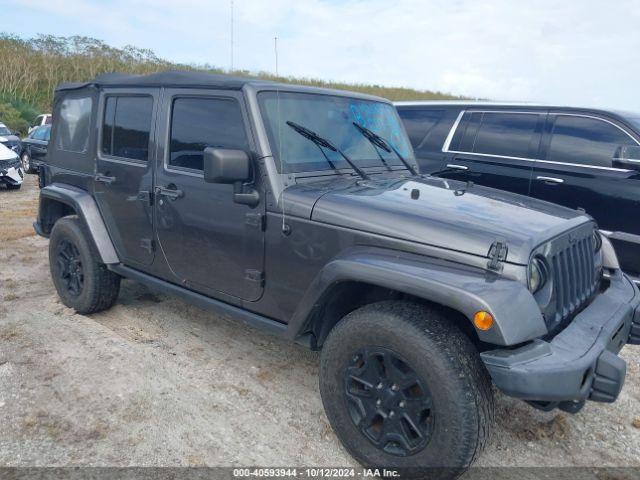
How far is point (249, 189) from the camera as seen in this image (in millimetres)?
3049

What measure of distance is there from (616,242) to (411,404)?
124 inches

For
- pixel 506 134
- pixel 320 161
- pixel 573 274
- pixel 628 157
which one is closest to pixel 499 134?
pixel 506 134

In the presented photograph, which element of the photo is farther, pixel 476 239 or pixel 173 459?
pixel 173 459

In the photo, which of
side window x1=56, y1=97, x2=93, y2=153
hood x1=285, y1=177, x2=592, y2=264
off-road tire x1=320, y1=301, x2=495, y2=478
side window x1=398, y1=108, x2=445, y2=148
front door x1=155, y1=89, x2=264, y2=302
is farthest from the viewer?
side window x1=398, y1=108, x2=445, y2=148

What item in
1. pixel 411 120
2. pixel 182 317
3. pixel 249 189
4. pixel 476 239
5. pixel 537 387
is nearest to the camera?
pixel 537 387

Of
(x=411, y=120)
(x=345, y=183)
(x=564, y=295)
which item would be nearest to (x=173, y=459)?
(x=345, y=183)

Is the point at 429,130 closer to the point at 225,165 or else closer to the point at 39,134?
the point at 225,165

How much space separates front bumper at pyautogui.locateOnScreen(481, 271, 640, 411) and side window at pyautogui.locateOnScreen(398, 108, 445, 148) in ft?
12.8

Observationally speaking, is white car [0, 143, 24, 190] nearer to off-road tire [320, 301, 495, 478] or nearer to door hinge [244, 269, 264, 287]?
door hinge [244, 269, 264, 287]

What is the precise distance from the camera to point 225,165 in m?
2.82

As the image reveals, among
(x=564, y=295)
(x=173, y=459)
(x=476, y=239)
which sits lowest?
(x=173, y=459)

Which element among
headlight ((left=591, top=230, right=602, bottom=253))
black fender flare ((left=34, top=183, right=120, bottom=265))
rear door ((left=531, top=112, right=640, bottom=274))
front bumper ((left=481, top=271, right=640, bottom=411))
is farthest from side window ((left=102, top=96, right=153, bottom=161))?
rear door ((left=531, top=112, right=640, bottom=274))

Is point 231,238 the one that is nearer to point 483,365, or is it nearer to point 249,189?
point 249,189

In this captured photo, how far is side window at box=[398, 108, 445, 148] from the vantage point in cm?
620
